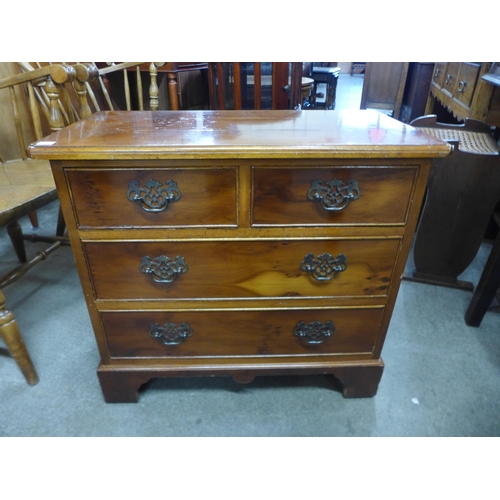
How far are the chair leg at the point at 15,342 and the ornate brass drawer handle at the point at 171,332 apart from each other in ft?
1.58

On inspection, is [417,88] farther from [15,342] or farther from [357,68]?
[357,68]

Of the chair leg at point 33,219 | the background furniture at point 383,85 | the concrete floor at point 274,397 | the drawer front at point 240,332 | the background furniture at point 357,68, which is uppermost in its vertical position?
the background furniture at point 383,85

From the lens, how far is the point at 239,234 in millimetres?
896

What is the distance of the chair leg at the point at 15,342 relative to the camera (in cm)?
113

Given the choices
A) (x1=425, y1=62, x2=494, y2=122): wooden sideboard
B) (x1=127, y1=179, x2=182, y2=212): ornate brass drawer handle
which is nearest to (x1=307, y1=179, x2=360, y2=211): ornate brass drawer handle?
(x1=127, y1=179, x2=182, y2=212): ornate brass drawer handle

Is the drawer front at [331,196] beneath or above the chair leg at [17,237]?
above

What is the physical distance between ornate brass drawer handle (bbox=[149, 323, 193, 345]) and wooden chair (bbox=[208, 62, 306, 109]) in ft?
5.09

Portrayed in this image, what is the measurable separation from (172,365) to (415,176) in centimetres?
87

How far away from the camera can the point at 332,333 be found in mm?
1071

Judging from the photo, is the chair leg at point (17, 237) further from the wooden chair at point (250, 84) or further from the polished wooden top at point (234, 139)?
the wooden chair at point (250, 84)

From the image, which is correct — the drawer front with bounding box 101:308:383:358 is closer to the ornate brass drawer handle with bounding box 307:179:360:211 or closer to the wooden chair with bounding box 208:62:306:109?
the ornate brass drawer handle with bounding box 307:179:360:211

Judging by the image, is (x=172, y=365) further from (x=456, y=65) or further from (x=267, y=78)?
(x=456, y=65)

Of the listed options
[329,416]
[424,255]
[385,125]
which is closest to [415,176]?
[385,125]

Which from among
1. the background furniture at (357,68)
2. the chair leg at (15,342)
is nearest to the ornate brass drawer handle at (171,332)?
the chair leg at (15,342)
